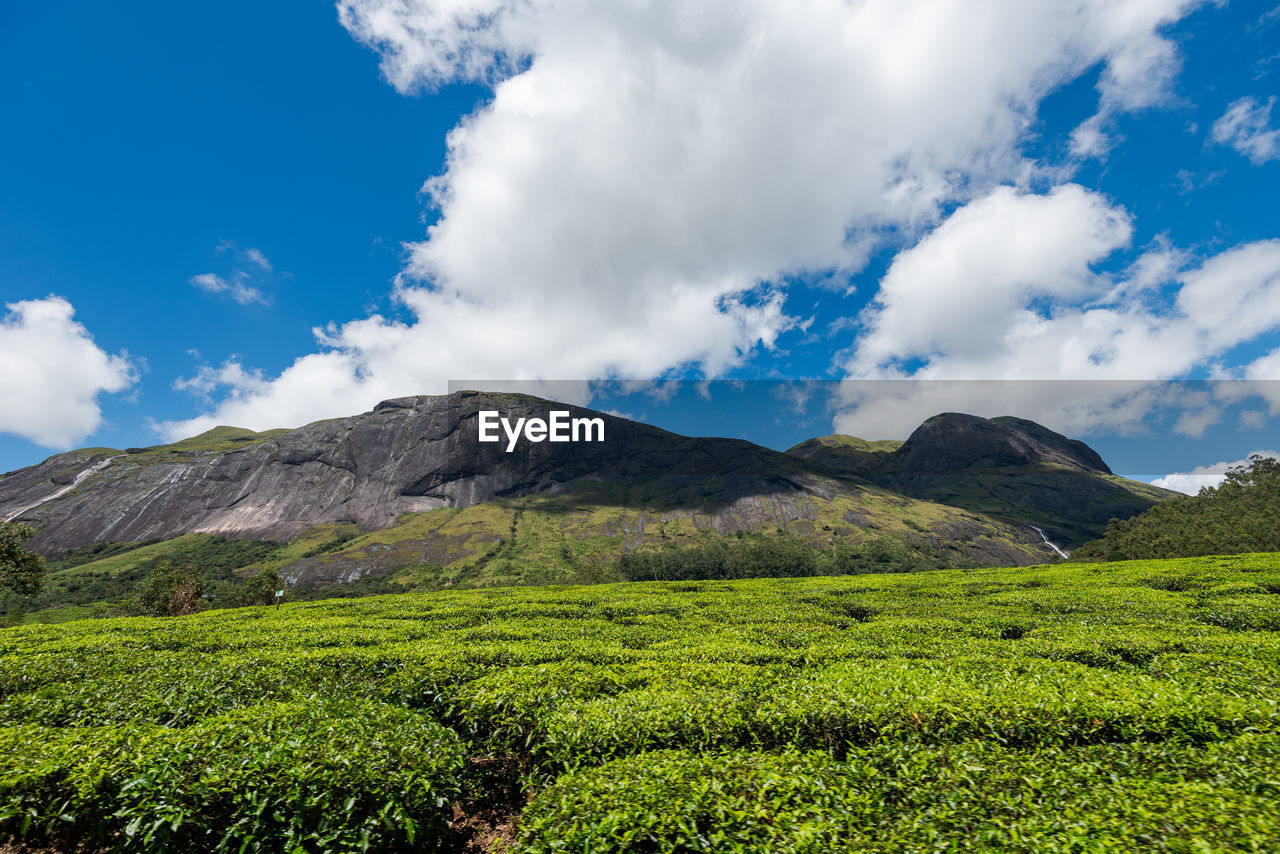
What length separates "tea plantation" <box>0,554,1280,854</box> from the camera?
25.4ft

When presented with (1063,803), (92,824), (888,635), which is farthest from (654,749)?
(888,635)

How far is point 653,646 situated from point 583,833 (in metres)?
12.8

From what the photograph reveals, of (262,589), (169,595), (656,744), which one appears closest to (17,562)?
(169,595)

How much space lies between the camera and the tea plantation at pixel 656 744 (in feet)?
25.4

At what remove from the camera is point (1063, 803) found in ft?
25.9

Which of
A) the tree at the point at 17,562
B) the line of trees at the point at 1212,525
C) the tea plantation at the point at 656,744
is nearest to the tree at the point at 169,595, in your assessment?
the tree at the point at 17,562

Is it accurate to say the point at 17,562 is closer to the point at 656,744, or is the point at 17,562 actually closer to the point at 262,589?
the point at 262,589

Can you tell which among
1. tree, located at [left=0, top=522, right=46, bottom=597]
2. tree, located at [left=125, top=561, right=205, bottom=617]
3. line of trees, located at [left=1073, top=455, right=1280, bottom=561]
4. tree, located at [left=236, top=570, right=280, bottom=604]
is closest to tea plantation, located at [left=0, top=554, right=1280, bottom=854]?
tree, located at [left=125, top=561, right=205, bottom=617]

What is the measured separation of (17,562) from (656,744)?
7832 cm

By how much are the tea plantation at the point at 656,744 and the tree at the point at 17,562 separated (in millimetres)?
49697

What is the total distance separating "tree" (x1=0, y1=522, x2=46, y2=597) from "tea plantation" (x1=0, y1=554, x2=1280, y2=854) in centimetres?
4970

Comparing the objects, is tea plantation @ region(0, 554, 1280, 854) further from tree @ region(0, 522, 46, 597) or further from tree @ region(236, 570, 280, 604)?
tree @ region(236, 570, 280, 604)

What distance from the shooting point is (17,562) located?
2048 inches

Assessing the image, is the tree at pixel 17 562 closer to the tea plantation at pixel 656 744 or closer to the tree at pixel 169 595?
the tree at pixel 169 595
